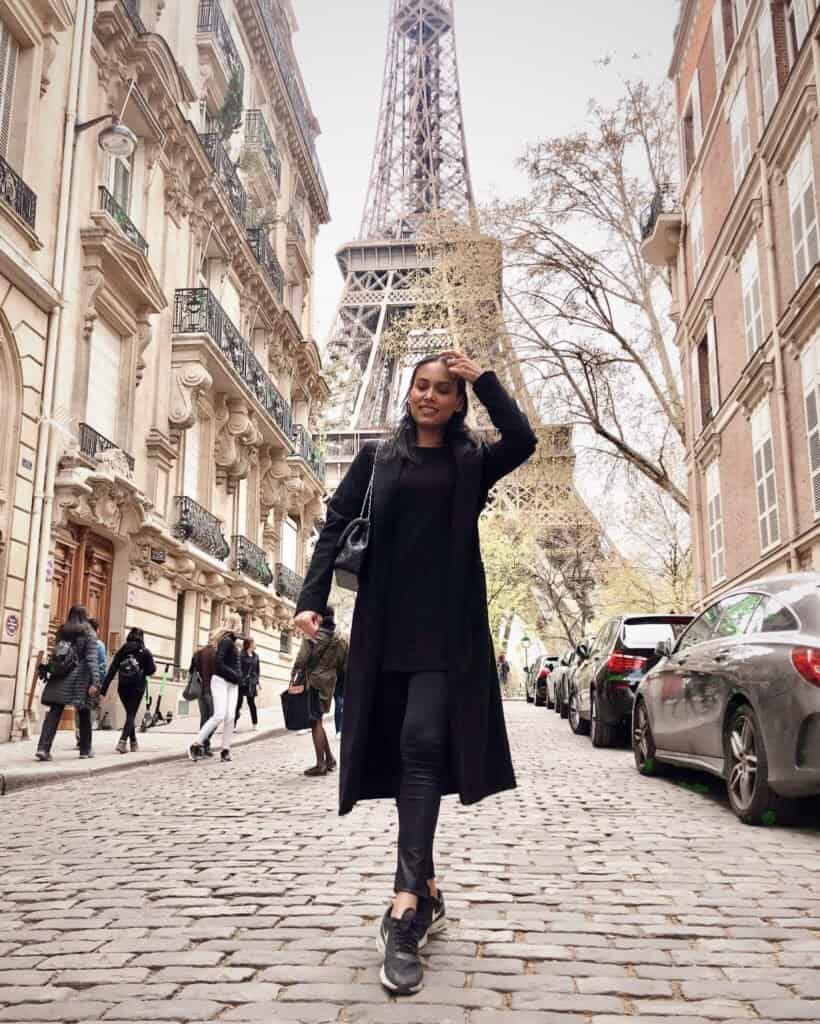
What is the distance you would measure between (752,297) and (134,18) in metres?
11.4

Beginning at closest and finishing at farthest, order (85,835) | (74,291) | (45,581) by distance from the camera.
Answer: (85,835)
(45,581)
(74,291)

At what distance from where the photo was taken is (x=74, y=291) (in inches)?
620

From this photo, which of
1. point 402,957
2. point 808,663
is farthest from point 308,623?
point 808,663

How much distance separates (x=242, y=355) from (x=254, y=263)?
9.79 ft

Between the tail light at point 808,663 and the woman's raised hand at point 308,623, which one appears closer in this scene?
the woman's raised hand at point 308,623

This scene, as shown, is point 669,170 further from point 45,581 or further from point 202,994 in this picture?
point 202,994

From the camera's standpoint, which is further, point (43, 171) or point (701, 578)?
point (701, 578)

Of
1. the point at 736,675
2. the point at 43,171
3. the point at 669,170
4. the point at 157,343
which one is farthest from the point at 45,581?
the point at 669,170

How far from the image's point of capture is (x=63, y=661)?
10750 mm

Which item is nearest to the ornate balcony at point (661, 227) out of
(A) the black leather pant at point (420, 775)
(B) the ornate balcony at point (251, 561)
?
(B) the ornate balcony at point (251, 561)

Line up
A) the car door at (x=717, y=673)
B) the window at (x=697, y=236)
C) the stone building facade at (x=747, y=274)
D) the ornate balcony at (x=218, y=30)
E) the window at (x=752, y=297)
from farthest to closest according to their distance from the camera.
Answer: the window at (x=697, y=236) < the ornate balcony at (x=218, y=30) < the window at (x=752, y=297) < the stone building facade at (x=747, y=274) < the car door at (x=717, y=673)

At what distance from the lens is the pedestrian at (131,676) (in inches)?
476

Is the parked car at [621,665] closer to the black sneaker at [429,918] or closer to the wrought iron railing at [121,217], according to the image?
the black sneaker at [429,918]

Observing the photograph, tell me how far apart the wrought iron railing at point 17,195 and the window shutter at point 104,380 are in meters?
2.86
